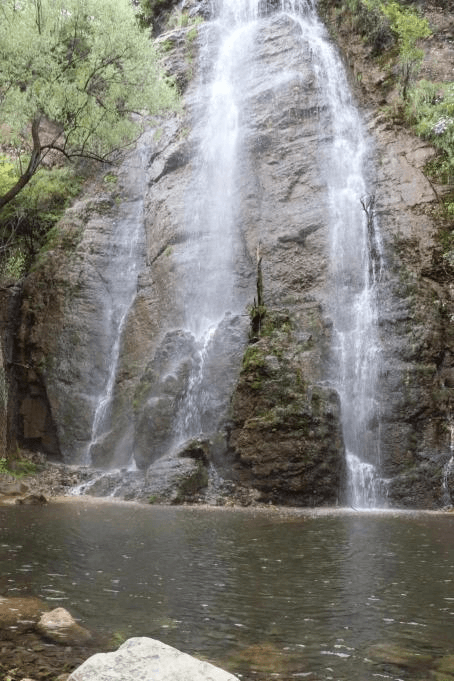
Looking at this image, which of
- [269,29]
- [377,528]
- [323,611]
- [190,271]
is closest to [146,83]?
[190,271]

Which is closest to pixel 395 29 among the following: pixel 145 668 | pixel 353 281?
pixel 353 281

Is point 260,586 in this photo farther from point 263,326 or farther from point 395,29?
point 395,29

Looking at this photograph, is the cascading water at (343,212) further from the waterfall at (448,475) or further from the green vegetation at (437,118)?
the green vegetation at (437,118)

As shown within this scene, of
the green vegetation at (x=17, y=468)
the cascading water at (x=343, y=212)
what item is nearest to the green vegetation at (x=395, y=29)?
the cascading water at (x=343, y=212)

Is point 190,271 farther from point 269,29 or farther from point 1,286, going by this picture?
point 269,29

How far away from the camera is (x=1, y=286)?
70.4ft

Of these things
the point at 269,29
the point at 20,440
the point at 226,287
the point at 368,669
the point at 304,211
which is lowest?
the point at 368,669

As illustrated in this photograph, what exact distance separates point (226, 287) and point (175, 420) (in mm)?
5408

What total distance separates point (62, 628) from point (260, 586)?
233cm

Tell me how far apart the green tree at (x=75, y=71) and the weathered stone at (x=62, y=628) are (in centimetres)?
955

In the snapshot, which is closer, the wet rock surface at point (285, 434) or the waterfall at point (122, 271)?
the wet rock surface at point (285, 434)

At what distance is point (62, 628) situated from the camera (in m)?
5.04

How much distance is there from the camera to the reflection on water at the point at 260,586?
4766 millimetres

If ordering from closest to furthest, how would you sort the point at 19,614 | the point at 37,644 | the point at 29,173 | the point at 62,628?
1. the point at 37,644
2. the point at 62,628
3. the point at 19,614
4. the point at 29,173
